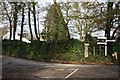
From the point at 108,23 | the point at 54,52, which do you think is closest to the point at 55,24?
the point at 54,52

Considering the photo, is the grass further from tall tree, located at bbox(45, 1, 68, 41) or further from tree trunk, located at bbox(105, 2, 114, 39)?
tree trunk, located at bbox(105, 2, 114, 39)

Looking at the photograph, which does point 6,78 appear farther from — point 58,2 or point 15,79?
point 58,2

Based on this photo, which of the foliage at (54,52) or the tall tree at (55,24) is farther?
the tall tree at (55,24)

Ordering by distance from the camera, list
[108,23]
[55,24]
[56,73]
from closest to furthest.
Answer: [56,73]
[108,23]
[55,24]

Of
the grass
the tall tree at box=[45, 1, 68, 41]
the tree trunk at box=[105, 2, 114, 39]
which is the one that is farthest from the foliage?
the tree trunk at box=[105, 2, 114, 39]

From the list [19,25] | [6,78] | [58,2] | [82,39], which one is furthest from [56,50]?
[6,78]

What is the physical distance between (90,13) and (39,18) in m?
6.84

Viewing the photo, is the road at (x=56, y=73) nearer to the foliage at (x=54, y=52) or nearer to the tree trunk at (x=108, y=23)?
the foliage at (x=54, y=52)

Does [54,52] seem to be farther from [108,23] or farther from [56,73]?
[56,73]

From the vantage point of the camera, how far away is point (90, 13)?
1944 cm

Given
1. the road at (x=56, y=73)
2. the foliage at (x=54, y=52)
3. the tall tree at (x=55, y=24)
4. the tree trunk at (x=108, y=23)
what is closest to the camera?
the road at (x=56, y=73)

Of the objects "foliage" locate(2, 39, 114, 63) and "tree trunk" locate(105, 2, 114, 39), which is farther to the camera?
"foliage" locate(2, 39, 114, 63)

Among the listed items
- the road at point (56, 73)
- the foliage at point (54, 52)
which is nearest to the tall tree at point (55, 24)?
the foliage at point (54, 52)

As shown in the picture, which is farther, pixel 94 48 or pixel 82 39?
pixel 82 39
